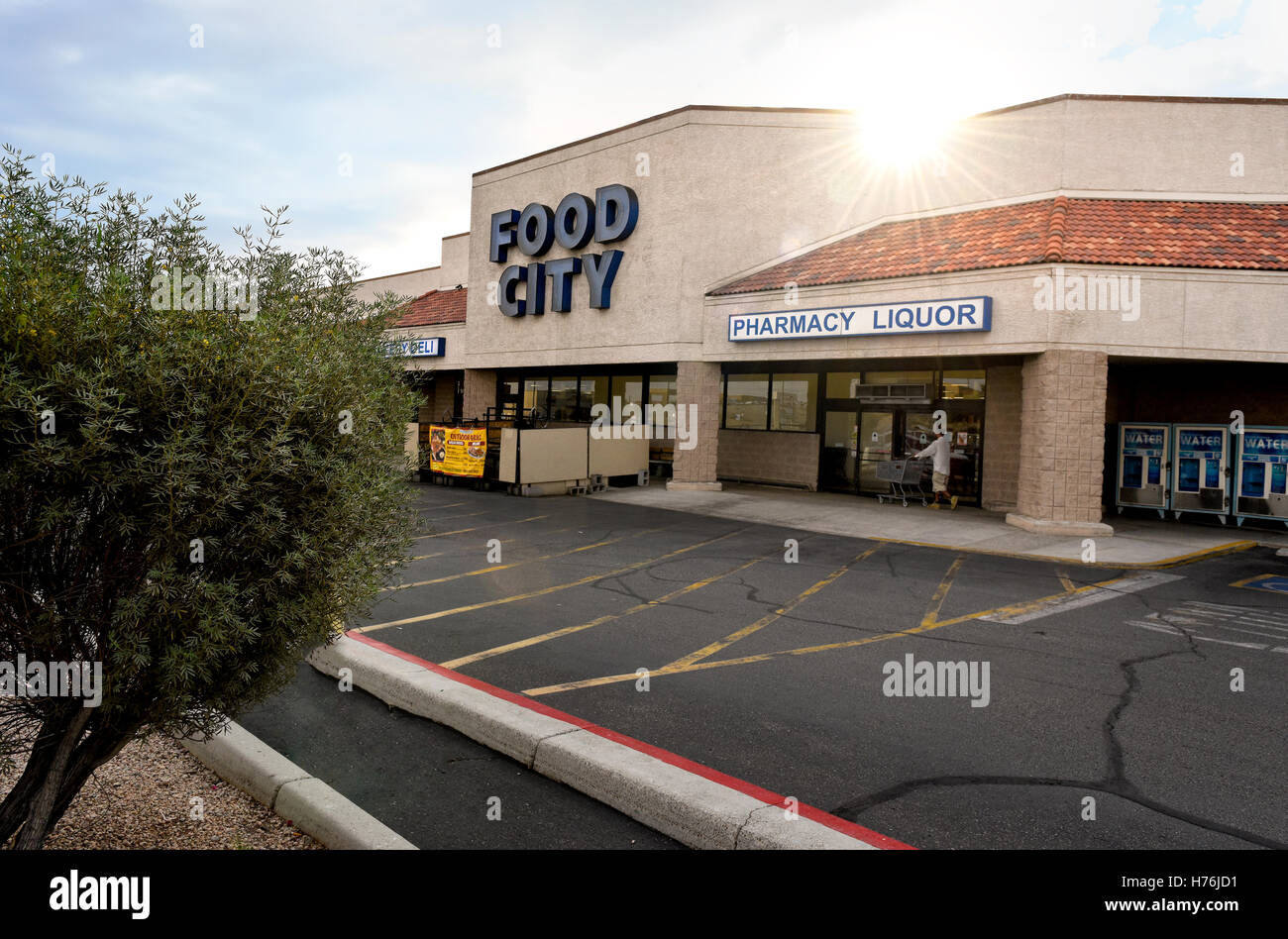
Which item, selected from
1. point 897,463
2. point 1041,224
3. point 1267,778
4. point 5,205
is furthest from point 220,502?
point 897,463

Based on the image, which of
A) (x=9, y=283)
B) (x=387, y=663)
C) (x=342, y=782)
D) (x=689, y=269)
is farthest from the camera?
(x=689, y=269)

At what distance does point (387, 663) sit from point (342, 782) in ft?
5.89

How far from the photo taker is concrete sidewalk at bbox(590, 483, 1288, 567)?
43.0ft

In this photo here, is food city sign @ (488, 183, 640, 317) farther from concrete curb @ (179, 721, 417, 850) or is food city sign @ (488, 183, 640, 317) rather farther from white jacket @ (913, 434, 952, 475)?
concrete curb @ (179, 721, 417, 850)

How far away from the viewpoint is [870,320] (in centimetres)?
1608

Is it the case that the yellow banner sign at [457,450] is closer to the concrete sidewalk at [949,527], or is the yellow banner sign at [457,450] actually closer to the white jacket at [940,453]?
the concrete sidewalk at [949,527]

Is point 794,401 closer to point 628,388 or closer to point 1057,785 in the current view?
point 628,388

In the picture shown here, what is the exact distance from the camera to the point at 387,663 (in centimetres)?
639
